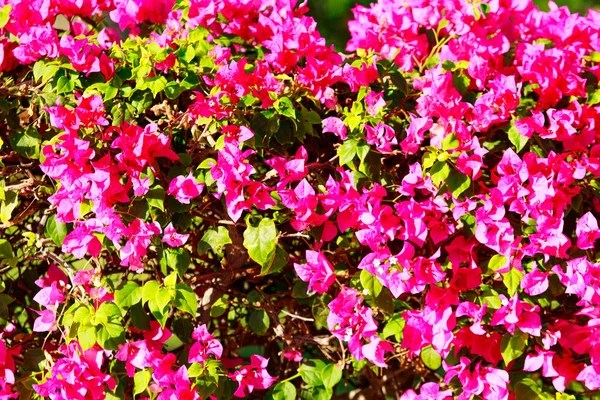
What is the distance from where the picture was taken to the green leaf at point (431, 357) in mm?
2328

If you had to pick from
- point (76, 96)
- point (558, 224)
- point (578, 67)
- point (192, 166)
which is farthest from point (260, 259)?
point (578, 67)

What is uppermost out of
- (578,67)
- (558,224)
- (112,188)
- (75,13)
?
(75,13)

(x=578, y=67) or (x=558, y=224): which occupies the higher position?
(x=578, y=67)

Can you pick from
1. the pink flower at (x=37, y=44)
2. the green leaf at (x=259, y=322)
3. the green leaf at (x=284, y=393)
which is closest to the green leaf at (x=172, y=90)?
the pink flower at (x=37, y=44)

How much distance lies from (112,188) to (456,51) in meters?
1.16

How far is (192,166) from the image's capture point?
2.22 metres

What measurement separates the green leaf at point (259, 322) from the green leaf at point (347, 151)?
525 millimetres

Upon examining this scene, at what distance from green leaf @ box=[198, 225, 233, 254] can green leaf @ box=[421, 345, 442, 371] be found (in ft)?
2.23

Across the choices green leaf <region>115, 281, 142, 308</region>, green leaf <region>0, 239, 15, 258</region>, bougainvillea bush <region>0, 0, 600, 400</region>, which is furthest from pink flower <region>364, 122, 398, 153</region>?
green leaf <region>0, 239, 15, 258</region>

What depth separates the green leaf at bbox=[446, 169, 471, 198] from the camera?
2109mm

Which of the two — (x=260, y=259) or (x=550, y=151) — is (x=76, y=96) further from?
(x=550, y=151)

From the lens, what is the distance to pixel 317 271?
85.8 inches

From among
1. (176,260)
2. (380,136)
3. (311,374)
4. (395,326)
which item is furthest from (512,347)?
(176,260)

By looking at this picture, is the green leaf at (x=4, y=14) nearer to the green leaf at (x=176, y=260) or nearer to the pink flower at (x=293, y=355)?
the green leaf at (x=176, y=260)
